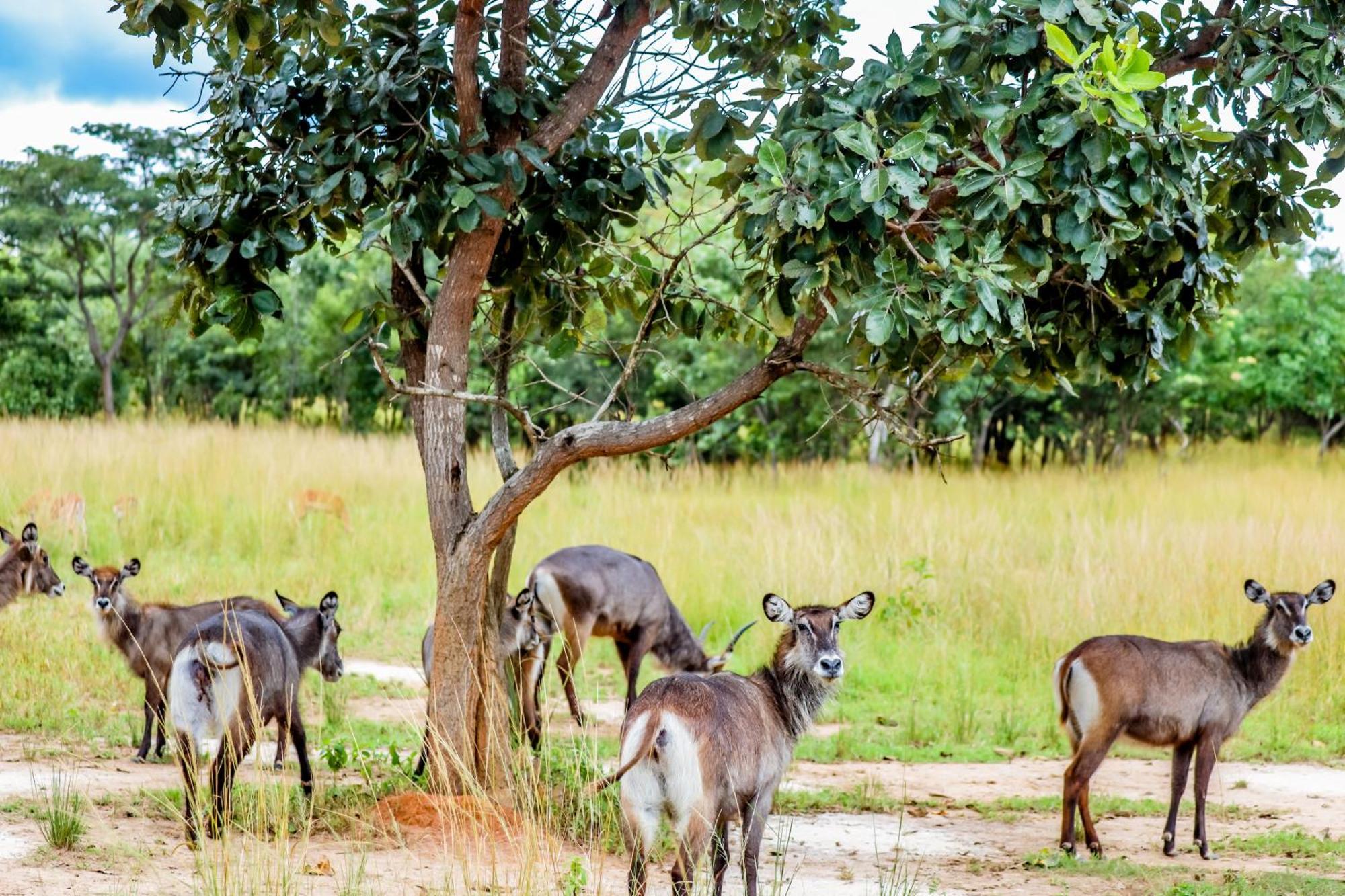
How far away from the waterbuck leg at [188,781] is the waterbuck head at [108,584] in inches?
66.3

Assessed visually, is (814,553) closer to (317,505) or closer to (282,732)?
(317,505)

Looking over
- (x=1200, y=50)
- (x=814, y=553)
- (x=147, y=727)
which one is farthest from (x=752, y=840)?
(x=814, y=553)

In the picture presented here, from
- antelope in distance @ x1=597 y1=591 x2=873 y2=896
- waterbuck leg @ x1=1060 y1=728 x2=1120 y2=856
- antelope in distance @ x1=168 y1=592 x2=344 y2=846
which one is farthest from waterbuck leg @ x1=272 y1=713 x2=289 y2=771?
waterbuck leg @ x1=1060 y1=728 x2=1120 y2=856

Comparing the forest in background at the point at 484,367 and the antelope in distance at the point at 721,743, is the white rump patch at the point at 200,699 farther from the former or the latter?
the forest in background at the point at 484,367

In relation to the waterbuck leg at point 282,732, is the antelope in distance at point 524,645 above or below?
above

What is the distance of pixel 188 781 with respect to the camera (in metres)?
5.97

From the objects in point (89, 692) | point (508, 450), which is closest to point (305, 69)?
point (508, 450)

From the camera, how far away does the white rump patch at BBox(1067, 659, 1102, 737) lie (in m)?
6.31

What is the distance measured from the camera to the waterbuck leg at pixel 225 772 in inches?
209

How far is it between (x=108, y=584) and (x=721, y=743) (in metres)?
4.24

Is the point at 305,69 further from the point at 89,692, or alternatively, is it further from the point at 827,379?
the point at 89,692

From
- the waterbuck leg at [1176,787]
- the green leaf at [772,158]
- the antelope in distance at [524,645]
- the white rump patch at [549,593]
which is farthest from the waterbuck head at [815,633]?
the white rump patch at [549,593]

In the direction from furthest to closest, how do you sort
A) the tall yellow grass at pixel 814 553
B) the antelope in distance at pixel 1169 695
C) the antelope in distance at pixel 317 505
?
1. the antelope in distance at pixel 317 505
2. the tall yellow grass at pixel 814 553
3. the antelope in distance at pixel 1169 695

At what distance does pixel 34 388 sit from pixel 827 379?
29769 mm
